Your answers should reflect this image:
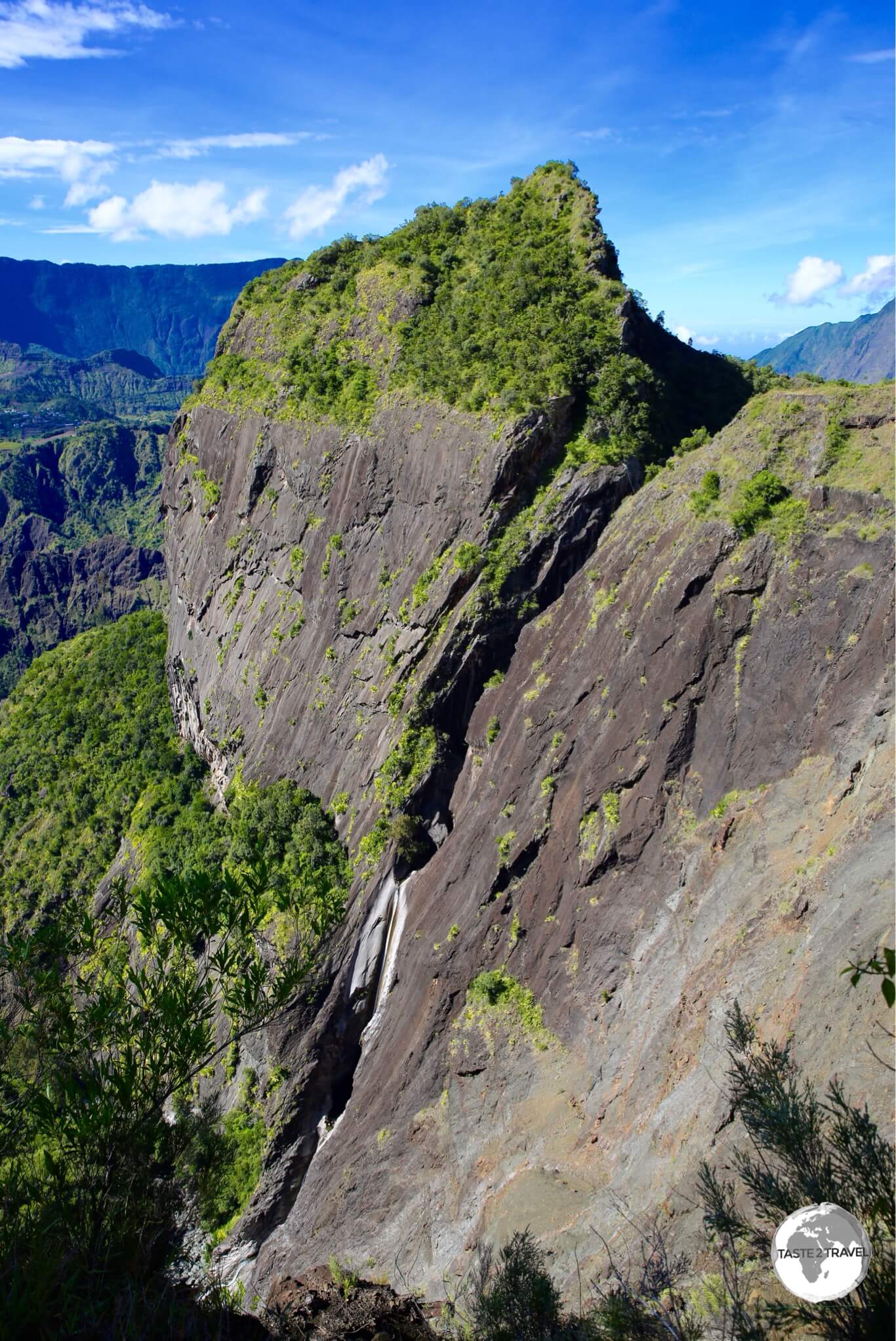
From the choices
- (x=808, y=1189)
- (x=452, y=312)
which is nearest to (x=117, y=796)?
(x=452, y=312)

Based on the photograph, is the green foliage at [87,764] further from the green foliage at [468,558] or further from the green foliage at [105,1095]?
the green foliage at [105,1095]

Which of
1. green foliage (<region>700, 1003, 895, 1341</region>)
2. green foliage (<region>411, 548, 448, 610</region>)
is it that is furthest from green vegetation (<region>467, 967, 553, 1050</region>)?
green foliage (<region>411, 548, 448, 610</region>)

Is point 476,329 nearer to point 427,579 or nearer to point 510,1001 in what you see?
point 427,579

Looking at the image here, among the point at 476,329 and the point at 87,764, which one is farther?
the point at 87,764

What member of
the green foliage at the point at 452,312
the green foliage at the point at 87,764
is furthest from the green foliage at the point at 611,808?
the green foliage at the point at 87,764

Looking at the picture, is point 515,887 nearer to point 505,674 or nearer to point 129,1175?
point 505,674

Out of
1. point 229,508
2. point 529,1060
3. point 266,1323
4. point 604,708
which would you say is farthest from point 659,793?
point 229,508
